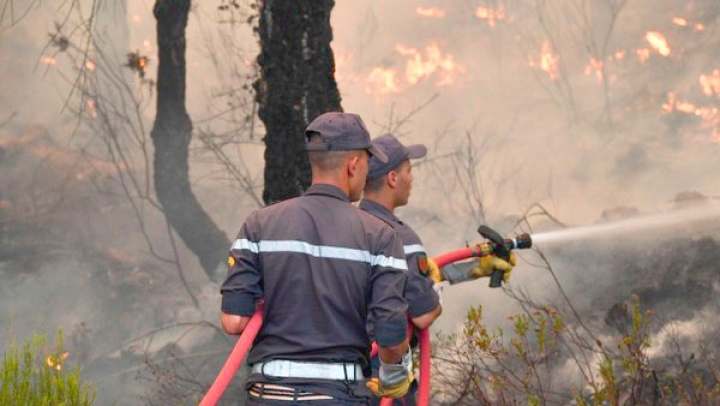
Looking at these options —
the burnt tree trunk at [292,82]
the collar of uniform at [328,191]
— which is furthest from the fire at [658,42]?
the collar of uniform at [328,191]

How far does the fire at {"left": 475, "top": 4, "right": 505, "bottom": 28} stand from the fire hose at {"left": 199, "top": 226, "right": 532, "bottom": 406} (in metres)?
8.59

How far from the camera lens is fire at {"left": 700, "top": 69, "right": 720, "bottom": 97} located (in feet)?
36.3

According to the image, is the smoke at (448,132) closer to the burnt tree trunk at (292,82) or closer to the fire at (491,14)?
the fire at (491,14)

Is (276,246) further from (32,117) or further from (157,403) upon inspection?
Answer: (32,117)

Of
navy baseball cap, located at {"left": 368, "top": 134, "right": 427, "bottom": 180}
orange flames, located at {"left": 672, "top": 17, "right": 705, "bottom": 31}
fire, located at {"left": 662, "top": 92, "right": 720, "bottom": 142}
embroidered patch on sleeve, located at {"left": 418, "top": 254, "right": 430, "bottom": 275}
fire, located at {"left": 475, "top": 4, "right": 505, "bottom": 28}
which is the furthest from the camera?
fire, located at {"left": 475, "top": 4, "right": 505, "bottom": 28}

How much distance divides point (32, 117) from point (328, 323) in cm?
1176

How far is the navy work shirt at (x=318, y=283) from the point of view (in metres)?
3.46

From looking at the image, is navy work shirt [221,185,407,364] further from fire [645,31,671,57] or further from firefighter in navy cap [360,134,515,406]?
fire [645,31,671,57]

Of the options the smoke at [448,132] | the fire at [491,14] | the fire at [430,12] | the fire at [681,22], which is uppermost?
the fire at [430,12]

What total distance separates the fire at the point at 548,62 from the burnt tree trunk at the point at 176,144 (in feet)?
16.4

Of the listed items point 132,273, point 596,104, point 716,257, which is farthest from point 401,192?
point 596,104

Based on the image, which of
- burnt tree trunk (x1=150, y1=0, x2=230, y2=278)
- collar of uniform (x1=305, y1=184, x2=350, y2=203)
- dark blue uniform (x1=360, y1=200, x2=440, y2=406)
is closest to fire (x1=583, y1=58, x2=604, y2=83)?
burnt tree trunk (x1=150, y1=0, x2=230, y2=278)

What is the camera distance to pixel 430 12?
43.2 ft

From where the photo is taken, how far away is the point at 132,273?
11.3 m
